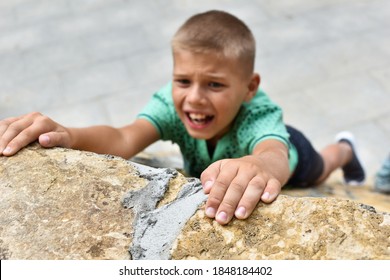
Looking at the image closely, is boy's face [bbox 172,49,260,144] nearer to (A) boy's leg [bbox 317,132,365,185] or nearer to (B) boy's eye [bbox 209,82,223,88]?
(B) boy's eye [bbox 209,82,223,88]

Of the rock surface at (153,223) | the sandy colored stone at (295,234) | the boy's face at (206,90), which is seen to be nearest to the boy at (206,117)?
the boy's face at (206,90)

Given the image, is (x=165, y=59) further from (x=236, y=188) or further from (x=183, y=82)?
(x=236, y=188)

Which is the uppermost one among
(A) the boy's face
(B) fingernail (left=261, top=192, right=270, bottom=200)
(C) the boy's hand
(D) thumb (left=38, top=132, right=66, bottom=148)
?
(C) the boy's hand

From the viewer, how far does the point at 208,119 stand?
53.3 inches

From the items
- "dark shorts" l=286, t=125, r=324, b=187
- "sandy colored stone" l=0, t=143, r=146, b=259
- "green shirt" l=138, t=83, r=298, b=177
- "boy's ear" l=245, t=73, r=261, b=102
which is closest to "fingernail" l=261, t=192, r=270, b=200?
"sandy colored stone" l=0, t=143, r=146, b=259

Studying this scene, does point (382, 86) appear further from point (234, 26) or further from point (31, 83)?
point (31, 83)

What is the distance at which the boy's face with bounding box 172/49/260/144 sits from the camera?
129 cm

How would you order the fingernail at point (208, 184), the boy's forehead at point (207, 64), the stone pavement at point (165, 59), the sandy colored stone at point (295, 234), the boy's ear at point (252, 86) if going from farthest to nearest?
the stone pavement at point (165, 59) → the boy's ear at point (252, 86) → the boy's forehead at point (207, 64) → the fingernail at point (208, 184) → the sandy colored stone at point (295, 234)

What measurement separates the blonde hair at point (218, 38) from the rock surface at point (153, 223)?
546mm

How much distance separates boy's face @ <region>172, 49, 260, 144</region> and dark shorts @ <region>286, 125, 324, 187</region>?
0.40m

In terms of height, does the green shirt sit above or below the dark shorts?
above

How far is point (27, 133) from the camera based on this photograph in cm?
92

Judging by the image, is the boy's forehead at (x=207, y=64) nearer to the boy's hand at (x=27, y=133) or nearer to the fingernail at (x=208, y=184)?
the boy's hand at (x=27, y=133)

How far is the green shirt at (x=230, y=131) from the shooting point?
Result: 1.35 meters
